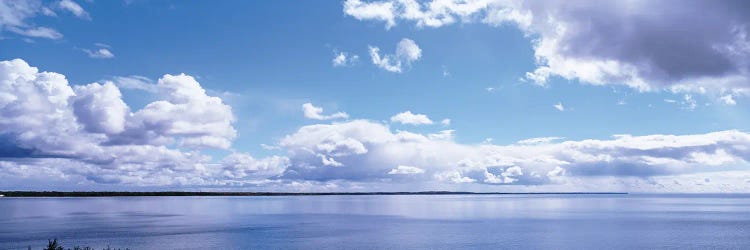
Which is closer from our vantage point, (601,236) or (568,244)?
(568,244)

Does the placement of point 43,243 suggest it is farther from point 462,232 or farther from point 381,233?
point 462,232

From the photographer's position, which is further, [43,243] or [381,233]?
[381,233]

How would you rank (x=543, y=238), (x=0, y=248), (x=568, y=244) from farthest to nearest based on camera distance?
1. (x=543, y=238)
2. (x=568, y=244)
3. (x=0, y=248)

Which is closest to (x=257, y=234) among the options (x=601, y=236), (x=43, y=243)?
(x=43, y=243)

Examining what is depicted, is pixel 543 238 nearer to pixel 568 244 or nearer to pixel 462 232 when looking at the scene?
pixel 568 244

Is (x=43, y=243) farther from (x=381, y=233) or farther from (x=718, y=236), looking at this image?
(x=718, y=236)

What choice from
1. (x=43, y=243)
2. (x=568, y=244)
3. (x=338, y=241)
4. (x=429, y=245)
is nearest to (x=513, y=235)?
(x=568, y=244)

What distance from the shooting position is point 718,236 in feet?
290

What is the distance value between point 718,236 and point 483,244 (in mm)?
44261

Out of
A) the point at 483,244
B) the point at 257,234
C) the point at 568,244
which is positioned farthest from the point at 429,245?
the point at 257,234

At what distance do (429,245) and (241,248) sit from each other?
25730mm

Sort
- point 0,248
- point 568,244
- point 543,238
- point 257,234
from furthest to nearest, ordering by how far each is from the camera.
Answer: point 257,234 < point 543,238 < point 568,244 < point 0,248

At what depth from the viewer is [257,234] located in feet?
296

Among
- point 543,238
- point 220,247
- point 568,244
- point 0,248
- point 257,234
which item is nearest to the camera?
point 0,248
